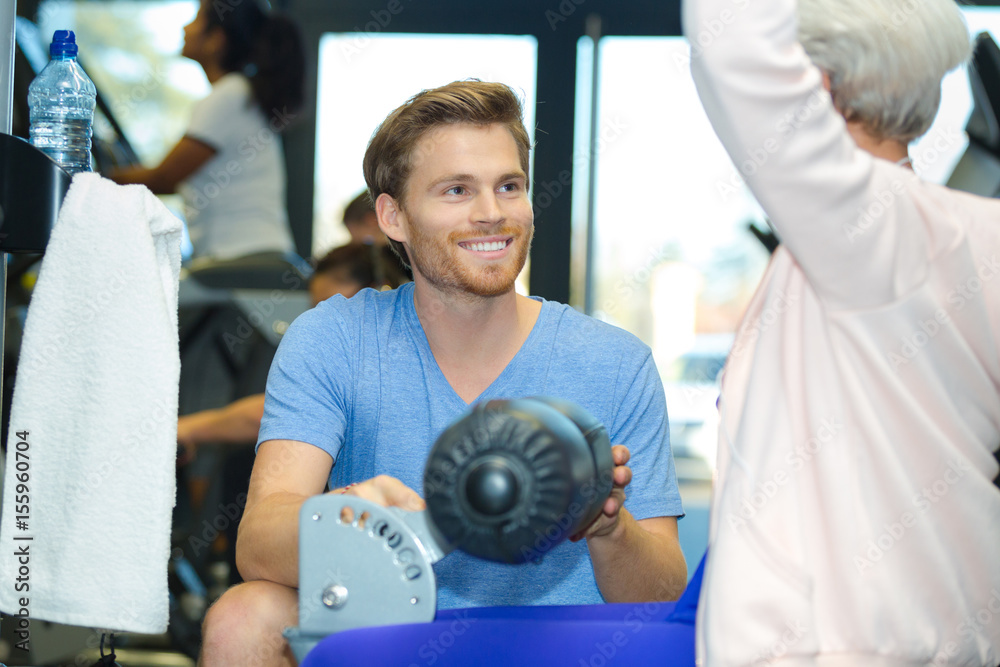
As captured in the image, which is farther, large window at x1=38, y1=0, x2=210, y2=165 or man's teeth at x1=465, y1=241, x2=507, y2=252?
large window at x1=38, y1=0, x2=210, y2=165

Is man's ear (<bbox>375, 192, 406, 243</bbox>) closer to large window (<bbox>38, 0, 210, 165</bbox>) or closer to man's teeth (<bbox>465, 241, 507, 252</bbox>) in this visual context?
man's teeth (<bbox>465, 241, 507, 252</bbox>)

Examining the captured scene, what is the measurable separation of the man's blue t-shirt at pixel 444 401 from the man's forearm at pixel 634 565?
0.11 m

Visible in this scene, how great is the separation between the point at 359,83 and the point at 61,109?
5.95 feet

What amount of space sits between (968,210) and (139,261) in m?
0.83

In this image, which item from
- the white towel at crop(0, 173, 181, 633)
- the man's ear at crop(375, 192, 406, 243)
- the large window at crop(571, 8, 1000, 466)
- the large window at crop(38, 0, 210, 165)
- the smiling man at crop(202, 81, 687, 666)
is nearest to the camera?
the white towel at crop(0, 173, 181, 633)

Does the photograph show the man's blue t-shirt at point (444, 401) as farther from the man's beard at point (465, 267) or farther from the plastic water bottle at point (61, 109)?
the plastic water bottle at point (61, 109)

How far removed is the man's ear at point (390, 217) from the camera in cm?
159

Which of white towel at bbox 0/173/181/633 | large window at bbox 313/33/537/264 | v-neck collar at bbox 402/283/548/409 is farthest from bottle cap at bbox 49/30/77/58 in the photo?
large window at bbox 313/33/537/264

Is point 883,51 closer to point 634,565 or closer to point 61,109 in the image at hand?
point 634,565

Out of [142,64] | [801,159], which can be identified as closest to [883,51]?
[801,159]

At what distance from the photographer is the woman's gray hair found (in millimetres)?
821

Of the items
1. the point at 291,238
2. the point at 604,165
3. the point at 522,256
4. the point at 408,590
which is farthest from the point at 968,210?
the point at 291,238

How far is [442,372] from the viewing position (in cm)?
145

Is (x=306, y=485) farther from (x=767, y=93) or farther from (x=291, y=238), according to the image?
(x=291, y=238)
